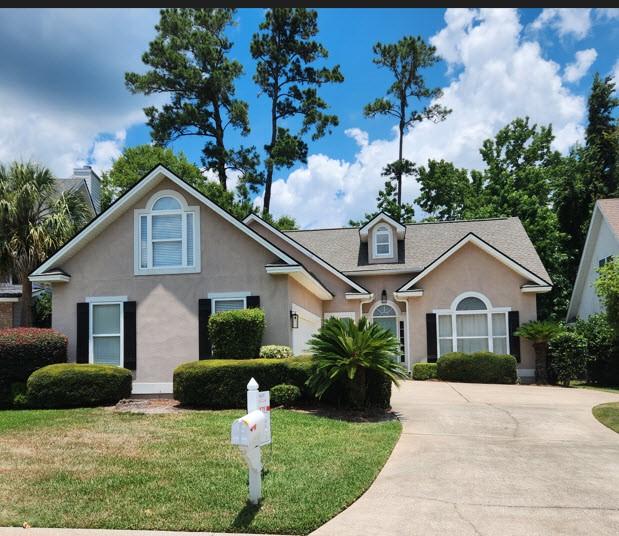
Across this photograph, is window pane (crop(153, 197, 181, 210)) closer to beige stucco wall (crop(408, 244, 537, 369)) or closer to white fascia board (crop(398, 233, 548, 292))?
white fascia board (crop(398, 233, 548, 292))

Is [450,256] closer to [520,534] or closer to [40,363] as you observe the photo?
[40,363]

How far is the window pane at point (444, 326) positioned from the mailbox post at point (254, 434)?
1594 cm

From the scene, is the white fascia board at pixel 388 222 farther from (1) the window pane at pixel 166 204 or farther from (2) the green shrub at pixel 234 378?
(2) the green shrub at pixel 234 378

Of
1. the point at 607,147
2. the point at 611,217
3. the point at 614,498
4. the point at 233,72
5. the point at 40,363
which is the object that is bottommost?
the point at 614,498

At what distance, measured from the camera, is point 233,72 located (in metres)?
35.3

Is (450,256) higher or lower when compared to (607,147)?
lower

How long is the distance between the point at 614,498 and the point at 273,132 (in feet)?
104

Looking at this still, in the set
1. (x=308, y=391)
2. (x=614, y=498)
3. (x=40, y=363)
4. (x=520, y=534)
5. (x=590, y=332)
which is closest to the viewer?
(x=520, y=534)

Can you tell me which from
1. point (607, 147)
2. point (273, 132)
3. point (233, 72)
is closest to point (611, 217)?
point (607, 147)

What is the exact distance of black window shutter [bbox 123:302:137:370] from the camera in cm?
1598

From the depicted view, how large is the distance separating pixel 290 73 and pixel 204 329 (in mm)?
24676

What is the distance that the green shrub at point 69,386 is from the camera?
13.9 m

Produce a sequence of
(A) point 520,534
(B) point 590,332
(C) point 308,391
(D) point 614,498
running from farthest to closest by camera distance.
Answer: (B) point 590,332, (C) point 308,391, (D) point 614,498, (A) point 520,534

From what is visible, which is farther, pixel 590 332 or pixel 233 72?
pixel 233 72
